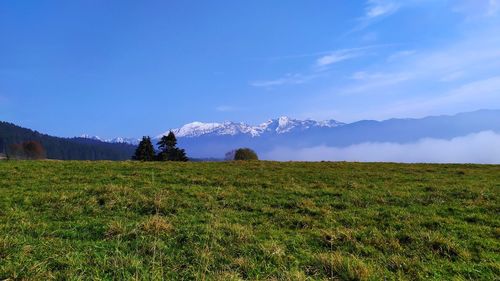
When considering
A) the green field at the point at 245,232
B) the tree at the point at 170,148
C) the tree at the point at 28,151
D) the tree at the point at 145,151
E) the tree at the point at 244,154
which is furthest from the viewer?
the tree at the point at 28,151

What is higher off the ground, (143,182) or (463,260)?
(143,182)

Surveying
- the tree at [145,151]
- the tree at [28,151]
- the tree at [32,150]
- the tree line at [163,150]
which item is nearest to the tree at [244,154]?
the tree line at [163,150]

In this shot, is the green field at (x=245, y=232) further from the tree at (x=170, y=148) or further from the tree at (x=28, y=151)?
the tree at (x=28, y=151)

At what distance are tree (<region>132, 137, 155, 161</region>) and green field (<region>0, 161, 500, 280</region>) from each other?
211 ft

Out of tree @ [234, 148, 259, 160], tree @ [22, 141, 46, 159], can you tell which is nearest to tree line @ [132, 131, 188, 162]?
tree @ [234, 148, 259, 160]

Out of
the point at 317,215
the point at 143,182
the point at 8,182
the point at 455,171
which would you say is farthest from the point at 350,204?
the point at 455,171

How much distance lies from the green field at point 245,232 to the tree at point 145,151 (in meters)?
64.2

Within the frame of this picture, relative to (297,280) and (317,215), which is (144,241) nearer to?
(297,280)

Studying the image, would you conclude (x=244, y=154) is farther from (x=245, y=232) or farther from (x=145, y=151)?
(x=245, y=232)

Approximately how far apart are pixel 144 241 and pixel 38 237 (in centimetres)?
268

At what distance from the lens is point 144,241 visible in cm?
983

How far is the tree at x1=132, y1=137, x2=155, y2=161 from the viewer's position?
Answer: 84.2m

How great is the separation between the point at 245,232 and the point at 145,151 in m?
77.5

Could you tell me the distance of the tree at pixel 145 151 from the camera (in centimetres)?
8419
